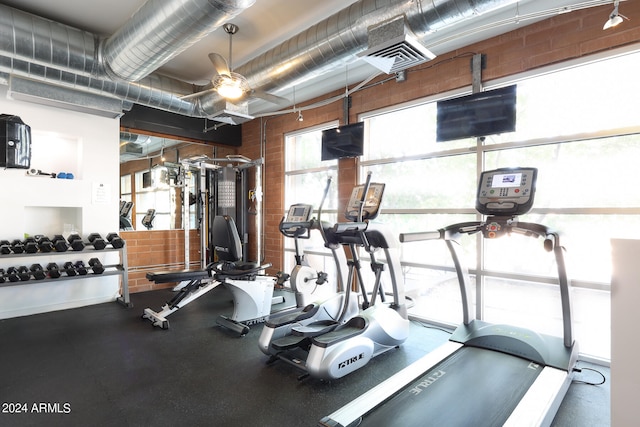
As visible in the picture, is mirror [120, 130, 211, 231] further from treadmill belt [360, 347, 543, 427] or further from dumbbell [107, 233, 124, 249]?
treadmill belt [360, 347, 543, 427]

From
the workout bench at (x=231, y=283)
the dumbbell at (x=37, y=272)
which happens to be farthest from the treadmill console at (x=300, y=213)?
the dumbbell at (x=37, y=272)

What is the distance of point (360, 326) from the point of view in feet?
9.68

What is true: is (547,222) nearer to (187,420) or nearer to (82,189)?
(187,420)

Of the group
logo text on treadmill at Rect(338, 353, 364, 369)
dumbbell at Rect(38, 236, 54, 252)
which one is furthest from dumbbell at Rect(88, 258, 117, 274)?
logo text on treadmill at Rect(338, 353, 364, 369)

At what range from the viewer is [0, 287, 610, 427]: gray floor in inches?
89.0

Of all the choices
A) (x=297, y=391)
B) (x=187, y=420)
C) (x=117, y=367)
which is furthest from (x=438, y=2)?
(x=117, y=367)

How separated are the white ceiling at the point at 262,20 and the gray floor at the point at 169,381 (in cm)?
293

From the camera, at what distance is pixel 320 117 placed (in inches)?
215

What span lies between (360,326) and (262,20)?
3205 mm

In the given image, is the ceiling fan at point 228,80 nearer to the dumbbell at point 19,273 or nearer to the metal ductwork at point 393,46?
the metal ductwork at point 393,46

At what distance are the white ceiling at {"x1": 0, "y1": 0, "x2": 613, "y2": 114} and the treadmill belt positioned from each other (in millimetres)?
2662

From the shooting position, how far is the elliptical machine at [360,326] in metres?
2.63

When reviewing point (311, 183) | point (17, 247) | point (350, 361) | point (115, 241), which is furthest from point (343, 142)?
point (17, 247)

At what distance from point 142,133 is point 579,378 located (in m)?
6.51
